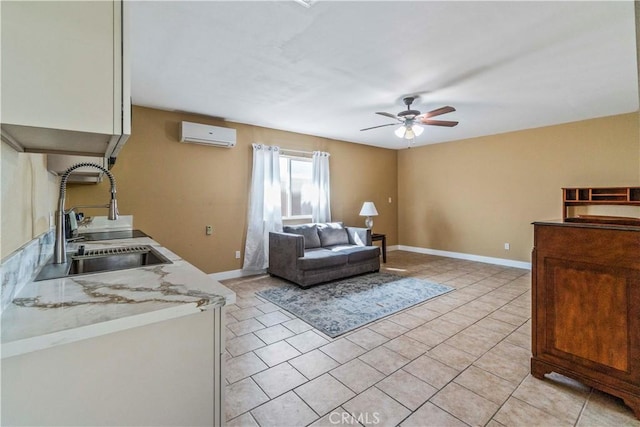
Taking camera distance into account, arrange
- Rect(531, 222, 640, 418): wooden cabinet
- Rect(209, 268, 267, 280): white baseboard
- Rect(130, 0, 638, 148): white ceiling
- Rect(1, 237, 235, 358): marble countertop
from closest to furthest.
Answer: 1. Rect(1, 237, 235, 358): marble countertop
2. Rect(531, 222, 640, 418): wooden cabinet
3. Rect(130, 0, 638, 148): white ceiling
4. Rect(209, 268, 267, 280): white baseboard

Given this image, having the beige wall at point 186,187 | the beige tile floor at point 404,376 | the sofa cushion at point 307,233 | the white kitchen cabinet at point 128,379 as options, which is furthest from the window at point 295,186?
the white kitchen cabinet at point 128,379

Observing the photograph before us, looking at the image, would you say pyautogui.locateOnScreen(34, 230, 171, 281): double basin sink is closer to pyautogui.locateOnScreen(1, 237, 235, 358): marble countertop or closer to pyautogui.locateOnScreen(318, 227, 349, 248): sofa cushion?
pyautogui.locateOnScreen(1, 237, 235, 358): marble countertop

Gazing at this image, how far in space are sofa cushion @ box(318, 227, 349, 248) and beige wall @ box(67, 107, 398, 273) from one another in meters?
1.30

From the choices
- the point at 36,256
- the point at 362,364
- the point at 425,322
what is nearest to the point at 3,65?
the point at 36,256

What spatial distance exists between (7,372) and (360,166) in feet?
19.4

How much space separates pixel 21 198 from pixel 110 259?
0.74 meters

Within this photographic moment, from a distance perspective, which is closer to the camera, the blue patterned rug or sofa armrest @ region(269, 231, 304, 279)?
the blue patterned rug

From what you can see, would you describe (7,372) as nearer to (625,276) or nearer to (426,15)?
(426,15)

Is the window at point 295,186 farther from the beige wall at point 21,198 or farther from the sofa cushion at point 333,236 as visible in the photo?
the beige wall at point 21,198

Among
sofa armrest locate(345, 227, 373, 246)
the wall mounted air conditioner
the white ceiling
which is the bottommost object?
sofa armrest locate(345, 227, 373, 246)

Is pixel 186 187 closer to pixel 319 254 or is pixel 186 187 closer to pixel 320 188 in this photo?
pixel 319 254

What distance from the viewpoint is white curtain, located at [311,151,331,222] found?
17.6 feet

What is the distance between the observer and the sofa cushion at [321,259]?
12.7 ft

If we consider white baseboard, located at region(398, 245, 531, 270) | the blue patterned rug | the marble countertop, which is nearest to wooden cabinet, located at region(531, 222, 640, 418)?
the blue patterned rug
